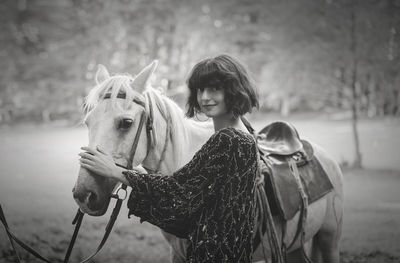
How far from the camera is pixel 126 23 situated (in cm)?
402

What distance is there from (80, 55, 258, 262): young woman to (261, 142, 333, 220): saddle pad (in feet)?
1.90

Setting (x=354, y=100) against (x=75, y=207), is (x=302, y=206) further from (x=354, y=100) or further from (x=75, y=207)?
(x=354, y=100)

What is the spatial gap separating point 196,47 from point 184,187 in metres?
3.34

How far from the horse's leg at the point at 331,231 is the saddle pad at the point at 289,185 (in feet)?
0.53

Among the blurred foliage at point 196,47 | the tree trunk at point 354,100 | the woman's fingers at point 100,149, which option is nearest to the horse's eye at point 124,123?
the woman's fingers at point 100,149

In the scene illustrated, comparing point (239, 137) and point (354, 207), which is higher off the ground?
point (239, 137)

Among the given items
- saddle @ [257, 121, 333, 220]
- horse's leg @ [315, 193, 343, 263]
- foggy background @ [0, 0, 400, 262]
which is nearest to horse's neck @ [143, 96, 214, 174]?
saddle @ [257, 121, 333, 220]

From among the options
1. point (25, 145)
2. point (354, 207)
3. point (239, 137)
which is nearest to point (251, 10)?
point (354, 207)

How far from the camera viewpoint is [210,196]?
1.13 meters

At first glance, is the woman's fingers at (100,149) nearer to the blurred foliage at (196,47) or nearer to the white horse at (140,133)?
the white horse at (140,133)

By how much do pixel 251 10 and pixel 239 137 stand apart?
3.60m

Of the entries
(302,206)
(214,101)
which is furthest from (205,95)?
(302,206)

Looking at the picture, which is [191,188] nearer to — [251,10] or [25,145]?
[25,145]

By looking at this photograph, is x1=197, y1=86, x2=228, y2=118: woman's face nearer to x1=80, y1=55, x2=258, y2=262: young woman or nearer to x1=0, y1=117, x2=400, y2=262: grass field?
x1=80, y1=55, x2=258, y2=262: young woman
